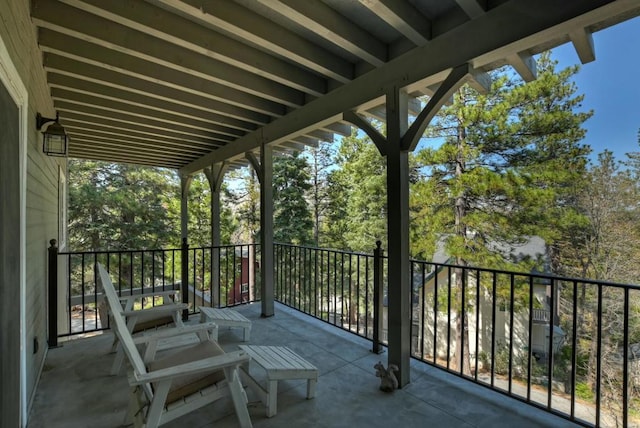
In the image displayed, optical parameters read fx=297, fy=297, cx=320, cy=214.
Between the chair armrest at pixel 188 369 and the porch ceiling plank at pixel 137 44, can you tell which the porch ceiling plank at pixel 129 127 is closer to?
the porch ceiling plank at pixel 137 44

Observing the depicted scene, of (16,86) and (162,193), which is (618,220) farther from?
(162,193)

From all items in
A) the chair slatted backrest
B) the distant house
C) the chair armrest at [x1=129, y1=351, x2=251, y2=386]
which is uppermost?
the chair slatted backrest

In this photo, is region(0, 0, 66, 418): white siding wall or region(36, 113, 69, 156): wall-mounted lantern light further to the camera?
region(36, 113, 69, 156): wall-mounted lantern light

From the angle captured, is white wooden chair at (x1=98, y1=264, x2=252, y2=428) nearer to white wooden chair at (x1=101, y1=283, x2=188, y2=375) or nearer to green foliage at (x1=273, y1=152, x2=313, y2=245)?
white wooden chair at (x1=101, y1=283, x2=188, y2=375)

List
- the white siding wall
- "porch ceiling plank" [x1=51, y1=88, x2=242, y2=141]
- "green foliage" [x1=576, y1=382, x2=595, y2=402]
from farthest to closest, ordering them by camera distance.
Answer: "green foliage" [x1=576, y1=382, x2=595, y2=402], "porch ceiling plank" [x1=51, y1=88, x2=242, y2=141], the white siding wall

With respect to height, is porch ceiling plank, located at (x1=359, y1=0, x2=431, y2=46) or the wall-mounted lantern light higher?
porch ceiling plank, located at (x1=359, y1=0, x2=431, y2=46)

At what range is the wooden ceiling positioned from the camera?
5.97 feet

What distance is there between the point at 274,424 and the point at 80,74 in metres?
3.24

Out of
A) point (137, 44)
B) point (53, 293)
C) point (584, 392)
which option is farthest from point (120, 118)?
point (584, 392)

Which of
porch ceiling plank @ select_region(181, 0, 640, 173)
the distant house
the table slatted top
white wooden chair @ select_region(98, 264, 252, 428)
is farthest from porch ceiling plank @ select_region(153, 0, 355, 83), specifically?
the distant house

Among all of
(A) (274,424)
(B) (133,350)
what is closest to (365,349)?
(A) (274,424)

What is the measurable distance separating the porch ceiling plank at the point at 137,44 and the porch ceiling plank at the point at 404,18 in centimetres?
147

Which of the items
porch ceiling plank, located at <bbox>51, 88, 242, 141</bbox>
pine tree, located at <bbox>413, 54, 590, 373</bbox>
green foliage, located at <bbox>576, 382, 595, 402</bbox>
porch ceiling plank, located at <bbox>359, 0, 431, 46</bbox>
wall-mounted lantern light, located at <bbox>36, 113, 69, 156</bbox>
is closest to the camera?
porch ceiling plank, located at <bbox>359, 0, 431, 46</bbox>

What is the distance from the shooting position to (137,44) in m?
2.27
